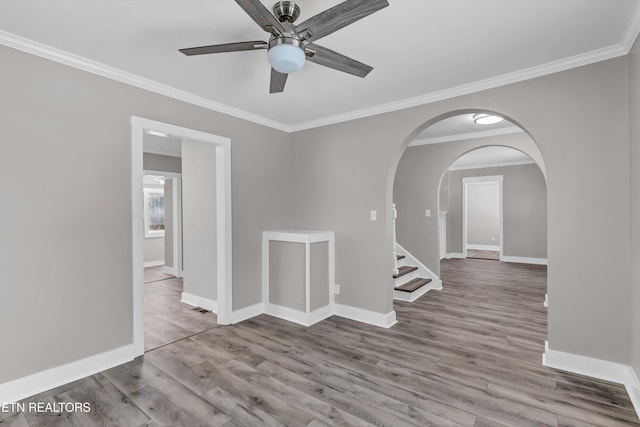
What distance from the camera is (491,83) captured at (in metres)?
2.75

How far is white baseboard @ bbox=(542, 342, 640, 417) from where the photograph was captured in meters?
2.07

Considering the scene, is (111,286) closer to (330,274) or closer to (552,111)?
(330,274)

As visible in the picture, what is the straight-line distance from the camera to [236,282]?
355 cm

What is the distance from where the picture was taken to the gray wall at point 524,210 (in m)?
7.25

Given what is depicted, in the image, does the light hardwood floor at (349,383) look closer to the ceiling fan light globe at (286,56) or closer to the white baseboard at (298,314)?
the white baseboard at (298,314)

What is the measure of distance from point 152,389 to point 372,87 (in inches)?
124

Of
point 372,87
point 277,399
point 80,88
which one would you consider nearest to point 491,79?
point 372,87

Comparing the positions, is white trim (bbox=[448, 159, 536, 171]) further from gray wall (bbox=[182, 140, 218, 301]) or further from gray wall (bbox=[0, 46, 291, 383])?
gray wall (bbox=[0, 46, 291, 383])

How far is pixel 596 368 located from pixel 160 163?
672cm

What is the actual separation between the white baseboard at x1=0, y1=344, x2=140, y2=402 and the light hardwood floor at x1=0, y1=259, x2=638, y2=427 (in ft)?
0.24

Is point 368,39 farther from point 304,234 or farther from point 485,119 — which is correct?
point 485,119

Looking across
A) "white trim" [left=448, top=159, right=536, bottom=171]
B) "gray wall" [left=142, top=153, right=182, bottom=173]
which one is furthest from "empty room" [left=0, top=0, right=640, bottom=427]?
"white trim" [left=448, top=159, right=536, bottom=171]

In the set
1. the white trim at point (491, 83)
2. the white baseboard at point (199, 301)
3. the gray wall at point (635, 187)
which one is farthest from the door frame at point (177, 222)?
the gray wall at point (635, 187)

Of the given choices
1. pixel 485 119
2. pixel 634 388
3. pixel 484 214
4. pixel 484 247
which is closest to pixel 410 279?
pixel 485 119
